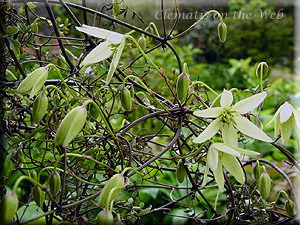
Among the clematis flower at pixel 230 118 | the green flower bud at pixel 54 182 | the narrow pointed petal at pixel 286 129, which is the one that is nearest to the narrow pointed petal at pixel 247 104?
the clematis flower at pixel 230 118

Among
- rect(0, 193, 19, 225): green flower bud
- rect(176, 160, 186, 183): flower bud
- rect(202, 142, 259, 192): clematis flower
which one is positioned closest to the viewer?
rect(0, 193, 19, 225): green flower bud

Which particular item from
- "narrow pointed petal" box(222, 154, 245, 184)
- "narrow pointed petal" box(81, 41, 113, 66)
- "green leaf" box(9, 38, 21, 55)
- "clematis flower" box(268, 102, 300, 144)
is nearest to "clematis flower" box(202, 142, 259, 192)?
"narrow pointed petal" box(222, 154, 245, 184)

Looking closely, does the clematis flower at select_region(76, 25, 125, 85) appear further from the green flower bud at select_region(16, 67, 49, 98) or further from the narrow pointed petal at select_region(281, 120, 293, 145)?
the narrow pointed petal at select_region(281, 120, 293, 145)

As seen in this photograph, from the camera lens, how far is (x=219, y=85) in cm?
336

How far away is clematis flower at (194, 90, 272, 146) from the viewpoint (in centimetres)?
41

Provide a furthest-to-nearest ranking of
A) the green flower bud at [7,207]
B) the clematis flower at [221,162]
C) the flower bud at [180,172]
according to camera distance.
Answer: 1. the flower bud at [180,172]
2. the clematis flower at [221,162]
3. the green flower bud at [7,207]

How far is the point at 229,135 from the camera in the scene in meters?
0.43

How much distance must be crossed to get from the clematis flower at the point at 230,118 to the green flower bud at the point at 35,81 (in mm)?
232

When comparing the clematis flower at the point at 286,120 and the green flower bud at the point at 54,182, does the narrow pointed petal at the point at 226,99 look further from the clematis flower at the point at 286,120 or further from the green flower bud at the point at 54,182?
the green flower bud at the point at 54,182

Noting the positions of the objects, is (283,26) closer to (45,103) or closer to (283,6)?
(283,6)

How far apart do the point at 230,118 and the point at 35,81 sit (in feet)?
0.95

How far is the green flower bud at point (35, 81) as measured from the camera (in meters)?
0.41

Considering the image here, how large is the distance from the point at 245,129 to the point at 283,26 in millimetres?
5669

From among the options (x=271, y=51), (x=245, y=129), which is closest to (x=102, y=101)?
(x=245, y=129)
